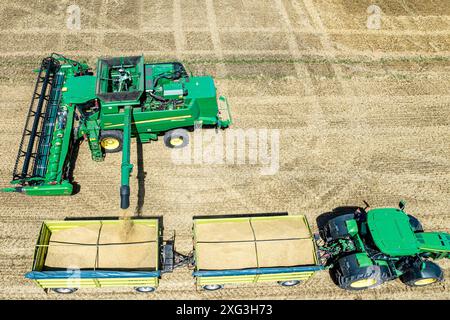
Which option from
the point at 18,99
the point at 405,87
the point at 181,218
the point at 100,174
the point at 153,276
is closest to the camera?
the point at 153,276

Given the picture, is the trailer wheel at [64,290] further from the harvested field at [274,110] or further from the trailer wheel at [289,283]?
the trailer wheel at [289,283]

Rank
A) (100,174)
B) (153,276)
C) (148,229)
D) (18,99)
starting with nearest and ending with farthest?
(153,276) < (148,229) < (100,174) < (18,99)

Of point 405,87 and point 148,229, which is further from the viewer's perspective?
point 405,87

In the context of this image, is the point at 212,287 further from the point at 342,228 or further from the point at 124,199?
the point at 342,228

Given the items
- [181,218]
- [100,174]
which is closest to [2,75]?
[100,174]

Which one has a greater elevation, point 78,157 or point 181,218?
point 78,157
